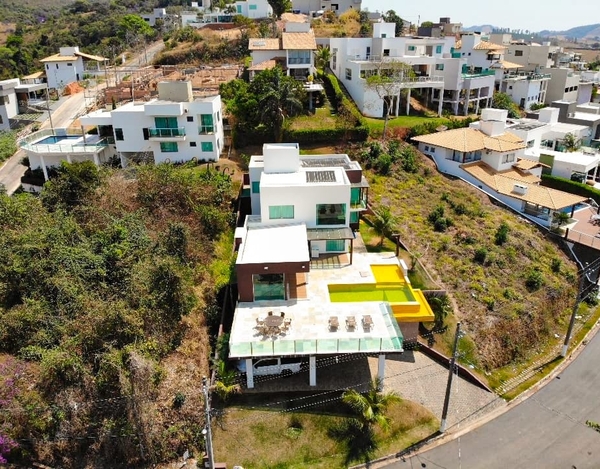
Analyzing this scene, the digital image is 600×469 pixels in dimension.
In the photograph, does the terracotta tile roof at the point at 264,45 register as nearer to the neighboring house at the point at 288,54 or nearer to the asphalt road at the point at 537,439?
the neighboring house at the point at 288,54

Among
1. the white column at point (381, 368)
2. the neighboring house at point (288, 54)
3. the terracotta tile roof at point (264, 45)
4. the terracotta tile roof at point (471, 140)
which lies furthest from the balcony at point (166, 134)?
the white column at point (381, 368)

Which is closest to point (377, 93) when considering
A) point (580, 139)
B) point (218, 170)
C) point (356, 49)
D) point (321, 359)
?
point (356, 49)

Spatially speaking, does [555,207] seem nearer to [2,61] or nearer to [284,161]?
[284,161]

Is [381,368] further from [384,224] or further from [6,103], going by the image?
[6,103]

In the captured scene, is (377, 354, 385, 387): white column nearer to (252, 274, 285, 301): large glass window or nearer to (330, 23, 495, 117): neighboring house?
(252, 274, 285, 301): large glass window

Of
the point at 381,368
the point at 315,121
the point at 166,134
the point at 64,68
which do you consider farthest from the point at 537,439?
the point at 64,68

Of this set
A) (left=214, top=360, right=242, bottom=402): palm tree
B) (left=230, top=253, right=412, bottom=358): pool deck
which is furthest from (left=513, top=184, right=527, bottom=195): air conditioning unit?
(left=214, top=360, right=242, bottom=402): palm tree
